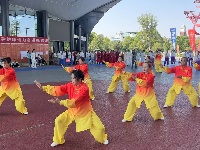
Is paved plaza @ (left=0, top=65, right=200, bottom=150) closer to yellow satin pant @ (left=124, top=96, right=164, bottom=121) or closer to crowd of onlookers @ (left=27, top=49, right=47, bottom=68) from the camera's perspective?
yellow satin pant @ (left=124, top=96, right=164, bottom=121)

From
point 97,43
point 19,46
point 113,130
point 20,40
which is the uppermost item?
point 97,43

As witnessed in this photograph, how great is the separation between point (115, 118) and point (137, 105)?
32.3 inches

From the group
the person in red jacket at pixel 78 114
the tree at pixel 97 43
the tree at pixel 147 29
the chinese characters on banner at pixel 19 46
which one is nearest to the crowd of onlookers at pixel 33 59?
the chinese characters on banner at pixel 19 46

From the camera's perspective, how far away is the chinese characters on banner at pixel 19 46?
22.4 metres

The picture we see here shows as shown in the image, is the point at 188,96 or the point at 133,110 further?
the point at 188,96

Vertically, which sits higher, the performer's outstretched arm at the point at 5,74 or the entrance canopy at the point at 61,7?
the entrance canopy at the point at 61,7

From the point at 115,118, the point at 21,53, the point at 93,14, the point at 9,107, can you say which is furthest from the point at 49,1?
the point at 115,118

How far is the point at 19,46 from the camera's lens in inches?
932

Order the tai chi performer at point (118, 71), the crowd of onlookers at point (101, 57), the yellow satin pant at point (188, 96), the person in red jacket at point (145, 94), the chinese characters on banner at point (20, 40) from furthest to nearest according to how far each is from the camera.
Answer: the crowd of onlookers at point (101, 57) < the chinese characters on banner at point (20, 40) < the tai chi performer at point (118, 71) < the yellow satin pant at point (188, 96) < the person in red jacket at point (145, 94)

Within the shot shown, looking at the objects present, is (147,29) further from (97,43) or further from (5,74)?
(5,74)

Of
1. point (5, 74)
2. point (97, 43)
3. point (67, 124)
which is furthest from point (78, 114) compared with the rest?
point (97, 43)

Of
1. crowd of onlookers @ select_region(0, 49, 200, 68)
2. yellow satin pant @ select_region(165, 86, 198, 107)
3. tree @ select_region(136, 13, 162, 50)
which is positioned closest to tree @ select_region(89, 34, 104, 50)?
tree @ select_region(136, 13, 162, 50)

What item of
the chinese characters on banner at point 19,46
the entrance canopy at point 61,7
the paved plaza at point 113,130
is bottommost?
the paved plaza at point 113,130

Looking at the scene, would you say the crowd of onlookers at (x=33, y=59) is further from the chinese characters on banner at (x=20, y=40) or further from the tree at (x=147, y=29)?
the tree at (x=147, y=29)
